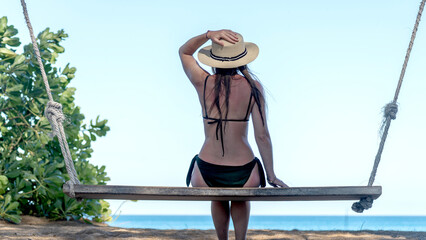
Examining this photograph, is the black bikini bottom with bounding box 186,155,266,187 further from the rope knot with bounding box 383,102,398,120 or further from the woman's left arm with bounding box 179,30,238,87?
the rope knot with bounding box 383,102,398,120

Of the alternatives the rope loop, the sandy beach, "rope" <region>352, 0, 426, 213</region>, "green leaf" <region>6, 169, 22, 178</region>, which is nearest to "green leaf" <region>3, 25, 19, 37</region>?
"green leaf" <region>6, 169, 22, 178</region>

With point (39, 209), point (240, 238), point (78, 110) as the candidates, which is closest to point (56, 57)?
point (78, 110)

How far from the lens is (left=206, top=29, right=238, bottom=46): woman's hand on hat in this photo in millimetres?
3445

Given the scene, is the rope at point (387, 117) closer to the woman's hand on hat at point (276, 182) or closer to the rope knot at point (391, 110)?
the rope knot at point (391, 110)

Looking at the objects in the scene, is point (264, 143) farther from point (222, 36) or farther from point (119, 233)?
point (119, 233)

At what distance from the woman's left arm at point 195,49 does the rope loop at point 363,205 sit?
4.18 ft

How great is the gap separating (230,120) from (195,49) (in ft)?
1.85

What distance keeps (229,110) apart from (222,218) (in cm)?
74

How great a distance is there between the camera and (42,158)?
21.4ft

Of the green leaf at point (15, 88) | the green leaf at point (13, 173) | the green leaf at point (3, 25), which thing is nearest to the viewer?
the green leaf at point (13, 173)

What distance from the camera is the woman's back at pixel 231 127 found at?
11.2ft

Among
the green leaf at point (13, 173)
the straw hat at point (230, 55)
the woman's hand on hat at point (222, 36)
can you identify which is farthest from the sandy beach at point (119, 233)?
the woman's hand on hat at point (222, 36)

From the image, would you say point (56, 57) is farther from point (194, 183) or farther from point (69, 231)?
point (194, 183)

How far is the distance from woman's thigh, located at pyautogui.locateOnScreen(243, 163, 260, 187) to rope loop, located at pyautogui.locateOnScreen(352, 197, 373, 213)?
643mm
